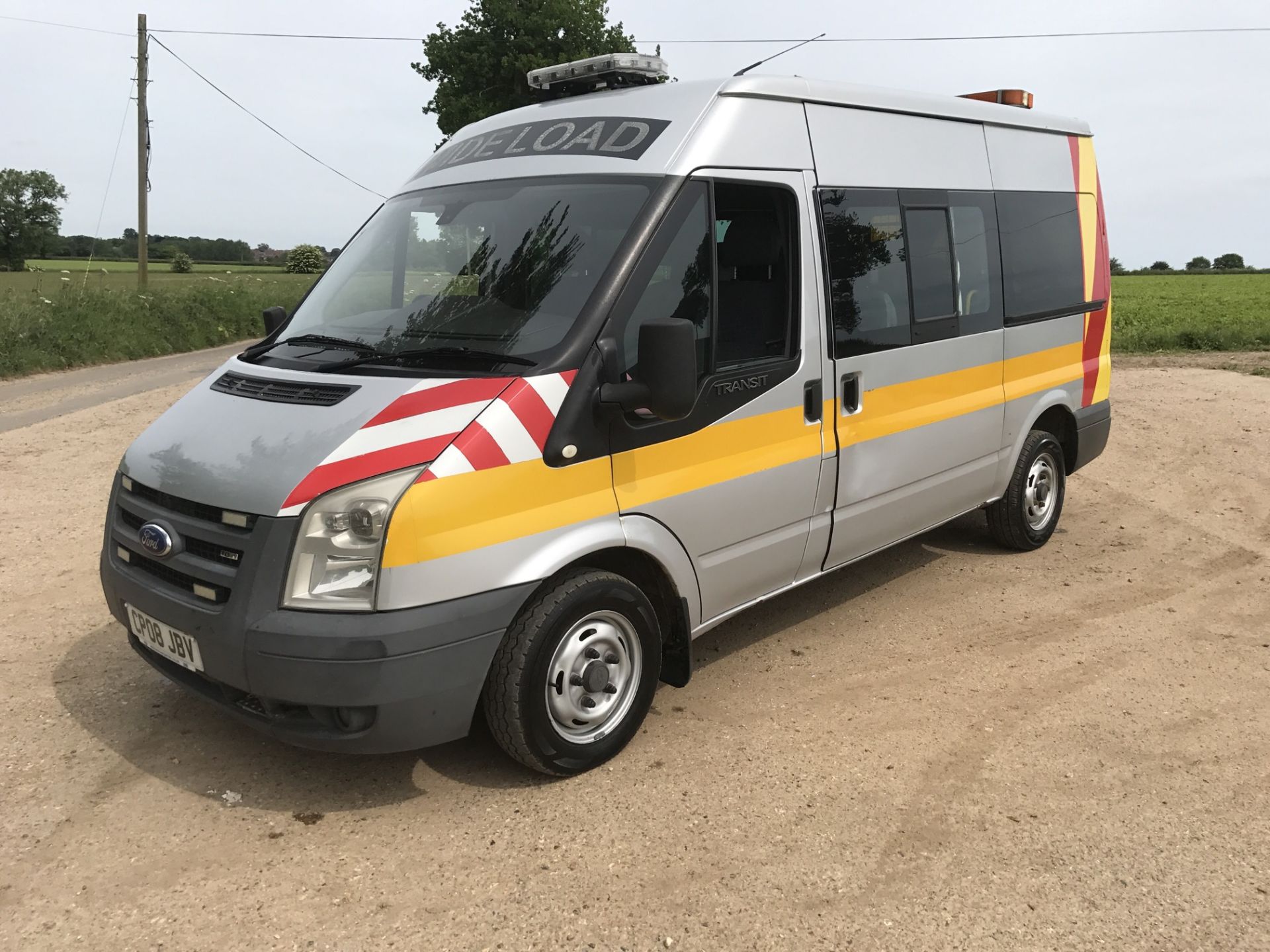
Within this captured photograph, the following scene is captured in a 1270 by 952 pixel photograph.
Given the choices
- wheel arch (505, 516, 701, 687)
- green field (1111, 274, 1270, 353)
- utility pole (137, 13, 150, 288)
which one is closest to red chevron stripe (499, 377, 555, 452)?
wheel arch (505, 516, 701, 687)

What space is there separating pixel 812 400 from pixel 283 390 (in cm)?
213

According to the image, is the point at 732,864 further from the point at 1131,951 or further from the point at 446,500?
the point at 446,500

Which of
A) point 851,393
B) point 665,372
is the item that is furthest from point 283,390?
point 851,393

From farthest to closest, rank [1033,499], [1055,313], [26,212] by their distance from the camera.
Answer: [26,212] → [1033,499] → [1055,313]

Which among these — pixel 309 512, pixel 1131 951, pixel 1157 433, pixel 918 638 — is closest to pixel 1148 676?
pixel 918 638

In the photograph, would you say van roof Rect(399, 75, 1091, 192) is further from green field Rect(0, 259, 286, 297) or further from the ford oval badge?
green field Rect(0, 259, 286, 297)

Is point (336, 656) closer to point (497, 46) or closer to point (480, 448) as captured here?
point (480, 448)

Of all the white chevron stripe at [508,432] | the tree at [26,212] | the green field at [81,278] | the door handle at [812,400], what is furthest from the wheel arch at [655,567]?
the tree at [26,212]

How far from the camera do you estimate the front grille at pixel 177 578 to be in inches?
128

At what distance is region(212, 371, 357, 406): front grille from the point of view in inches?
135

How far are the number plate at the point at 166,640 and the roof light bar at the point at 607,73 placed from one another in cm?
273

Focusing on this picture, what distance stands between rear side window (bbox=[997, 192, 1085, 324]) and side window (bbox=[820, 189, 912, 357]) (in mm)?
1144

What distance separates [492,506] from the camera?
3.20 m

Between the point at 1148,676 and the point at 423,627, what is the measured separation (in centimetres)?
333
